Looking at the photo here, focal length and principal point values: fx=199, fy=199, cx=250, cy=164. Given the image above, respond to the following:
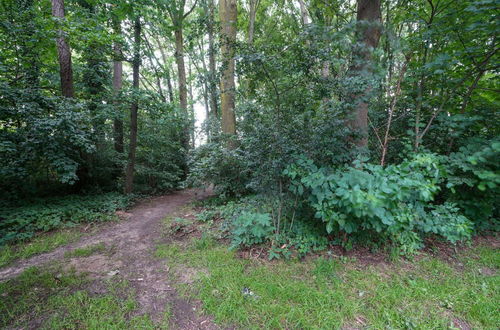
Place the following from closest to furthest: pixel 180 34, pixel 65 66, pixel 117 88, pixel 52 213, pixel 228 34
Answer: pixel 52 213, pixel 65 66, pixel 228 34, pixel 117 88, pixel 180 34

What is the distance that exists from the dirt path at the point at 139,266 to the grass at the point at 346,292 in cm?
18

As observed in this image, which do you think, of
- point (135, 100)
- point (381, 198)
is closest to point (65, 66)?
point (135, 100)

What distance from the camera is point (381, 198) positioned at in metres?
2.01

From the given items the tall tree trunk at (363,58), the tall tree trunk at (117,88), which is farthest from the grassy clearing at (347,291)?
the tall tree trunk at (117,88)

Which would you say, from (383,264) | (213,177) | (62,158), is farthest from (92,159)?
(383,264)

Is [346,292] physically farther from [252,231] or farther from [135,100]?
[135,100]

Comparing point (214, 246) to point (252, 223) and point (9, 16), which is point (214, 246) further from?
point (9, 16)

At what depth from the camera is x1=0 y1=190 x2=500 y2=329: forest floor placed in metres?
1.79

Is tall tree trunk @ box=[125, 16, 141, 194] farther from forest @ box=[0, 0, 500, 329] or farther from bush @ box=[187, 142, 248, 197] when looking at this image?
bush @ box=[187, 142, 248, 197]

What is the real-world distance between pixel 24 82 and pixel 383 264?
7.80 metres

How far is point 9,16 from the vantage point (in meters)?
4.02

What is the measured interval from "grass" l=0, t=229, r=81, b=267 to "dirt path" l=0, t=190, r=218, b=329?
6.6 inches

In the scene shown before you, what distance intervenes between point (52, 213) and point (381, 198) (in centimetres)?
603

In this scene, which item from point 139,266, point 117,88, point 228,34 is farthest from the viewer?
point 117,88
